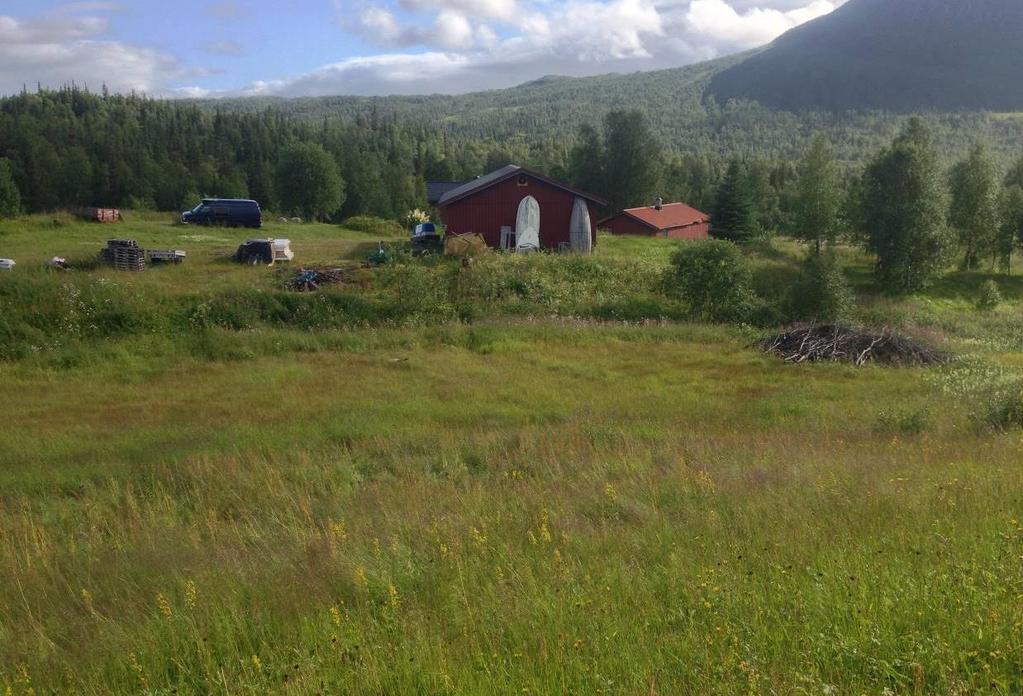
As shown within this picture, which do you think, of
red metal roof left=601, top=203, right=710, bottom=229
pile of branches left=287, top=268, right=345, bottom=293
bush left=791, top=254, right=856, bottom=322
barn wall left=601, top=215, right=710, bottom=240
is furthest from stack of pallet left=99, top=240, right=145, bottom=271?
red metal roof left=601, top=203, right=710, bottom=229

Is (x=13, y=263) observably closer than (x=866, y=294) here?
Yes

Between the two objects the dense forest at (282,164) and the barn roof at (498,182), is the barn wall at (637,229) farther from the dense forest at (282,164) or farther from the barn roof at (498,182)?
the barn roof at (498,182)

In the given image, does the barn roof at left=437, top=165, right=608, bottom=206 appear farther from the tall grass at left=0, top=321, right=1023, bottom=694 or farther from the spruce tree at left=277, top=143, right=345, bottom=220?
the spruce tree at left=277, top=143, right=345, bottom=220

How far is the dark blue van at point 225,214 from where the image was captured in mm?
47750

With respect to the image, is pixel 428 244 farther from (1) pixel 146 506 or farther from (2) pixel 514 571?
(2) pixel 514 571

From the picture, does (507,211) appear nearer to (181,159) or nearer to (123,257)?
(123,257)

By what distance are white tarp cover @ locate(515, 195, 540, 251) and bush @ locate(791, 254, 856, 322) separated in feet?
47.9

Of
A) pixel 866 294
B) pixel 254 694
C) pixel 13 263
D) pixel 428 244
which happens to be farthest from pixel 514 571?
pixel 866 294

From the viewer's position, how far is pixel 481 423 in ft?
44.4

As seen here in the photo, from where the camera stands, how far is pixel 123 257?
97.9 ft

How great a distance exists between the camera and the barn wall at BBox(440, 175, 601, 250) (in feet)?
133

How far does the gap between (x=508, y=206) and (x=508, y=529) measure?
118 feet

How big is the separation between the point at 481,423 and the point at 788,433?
17.2 ft

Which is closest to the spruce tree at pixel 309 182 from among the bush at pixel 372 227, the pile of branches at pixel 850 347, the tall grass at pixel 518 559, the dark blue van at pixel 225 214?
the bush at pixel 372 227
